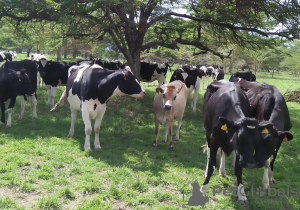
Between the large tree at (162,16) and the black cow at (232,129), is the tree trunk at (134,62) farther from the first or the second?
the black cow at (232,129)

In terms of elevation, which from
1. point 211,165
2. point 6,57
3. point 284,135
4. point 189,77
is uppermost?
point 6,57

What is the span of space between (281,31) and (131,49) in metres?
5.88

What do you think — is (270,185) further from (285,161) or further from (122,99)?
(122,99)

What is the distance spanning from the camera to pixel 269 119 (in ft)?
18.2

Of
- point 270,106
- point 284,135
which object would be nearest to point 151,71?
point 270,106

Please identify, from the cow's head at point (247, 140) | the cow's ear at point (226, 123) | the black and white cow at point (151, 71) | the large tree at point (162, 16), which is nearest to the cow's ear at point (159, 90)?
the large tree at point (162, 16)

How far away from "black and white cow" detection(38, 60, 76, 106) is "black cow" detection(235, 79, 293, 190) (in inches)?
328

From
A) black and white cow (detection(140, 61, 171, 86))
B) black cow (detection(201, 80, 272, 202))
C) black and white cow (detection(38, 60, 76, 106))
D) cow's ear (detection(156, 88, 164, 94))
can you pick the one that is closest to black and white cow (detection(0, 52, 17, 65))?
black and white cow (detection(38, 60, 76, 106))

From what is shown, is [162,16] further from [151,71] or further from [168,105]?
[168,105]

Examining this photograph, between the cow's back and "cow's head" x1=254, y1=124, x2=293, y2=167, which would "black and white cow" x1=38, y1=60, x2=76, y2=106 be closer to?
the cow's back

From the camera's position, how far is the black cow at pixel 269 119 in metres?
4.66

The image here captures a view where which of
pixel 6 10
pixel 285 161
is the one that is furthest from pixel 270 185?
pixel 6 10

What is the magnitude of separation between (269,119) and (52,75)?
9701 millimetres

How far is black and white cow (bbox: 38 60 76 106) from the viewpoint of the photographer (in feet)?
40.9
